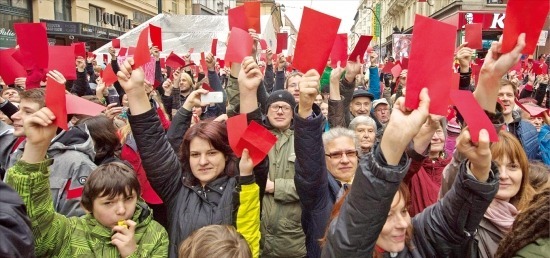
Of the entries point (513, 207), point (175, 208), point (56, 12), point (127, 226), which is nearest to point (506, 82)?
point (513, 207)

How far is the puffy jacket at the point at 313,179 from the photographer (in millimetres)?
2264

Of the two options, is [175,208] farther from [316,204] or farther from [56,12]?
[56,12]

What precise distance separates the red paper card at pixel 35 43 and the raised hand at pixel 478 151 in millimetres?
2477

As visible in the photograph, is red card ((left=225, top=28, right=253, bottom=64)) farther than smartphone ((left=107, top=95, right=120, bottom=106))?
No

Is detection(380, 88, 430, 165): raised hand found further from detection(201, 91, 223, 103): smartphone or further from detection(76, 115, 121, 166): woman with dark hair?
detection(76, 115, 121, 166): woman with dark hair

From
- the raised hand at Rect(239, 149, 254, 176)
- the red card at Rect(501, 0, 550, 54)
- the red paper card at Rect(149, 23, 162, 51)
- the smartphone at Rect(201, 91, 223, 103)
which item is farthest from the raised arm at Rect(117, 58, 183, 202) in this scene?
the red paper card at Rect(149, 23, 162, 51)

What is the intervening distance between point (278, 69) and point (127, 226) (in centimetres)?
429

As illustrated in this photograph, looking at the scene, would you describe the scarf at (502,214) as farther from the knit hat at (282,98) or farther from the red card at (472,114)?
the knit hat at (282,98)

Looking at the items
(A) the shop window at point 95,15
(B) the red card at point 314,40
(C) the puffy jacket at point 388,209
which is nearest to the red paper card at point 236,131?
(B) the red card at point 314,40

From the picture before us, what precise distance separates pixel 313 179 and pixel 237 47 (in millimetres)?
901

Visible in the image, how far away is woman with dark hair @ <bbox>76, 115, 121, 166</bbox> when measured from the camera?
3.36m

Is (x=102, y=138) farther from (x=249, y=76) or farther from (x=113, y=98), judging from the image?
(x=113, y=98)

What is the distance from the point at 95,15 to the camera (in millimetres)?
24250

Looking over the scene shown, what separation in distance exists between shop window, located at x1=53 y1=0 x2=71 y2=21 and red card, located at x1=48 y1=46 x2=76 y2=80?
1941cm
